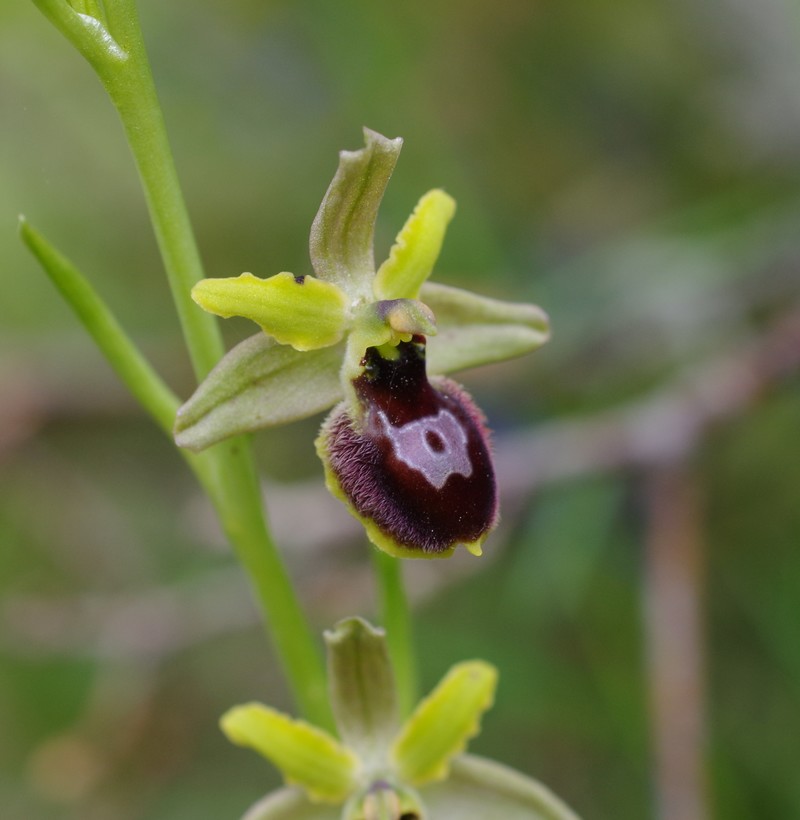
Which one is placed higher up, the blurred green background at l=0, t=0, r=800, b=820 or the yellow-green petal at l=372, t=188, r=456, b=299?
the blurred green background at l=0, t=0, r=800, b=820

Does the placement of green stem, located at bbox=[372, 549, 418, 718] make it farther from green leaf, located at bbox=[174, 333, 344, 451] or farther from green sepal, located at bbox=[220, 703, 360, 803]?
green leaf, located at bbox=[174, 333, 344, 451]

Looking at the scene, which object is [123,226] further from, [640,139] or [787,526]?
[787,526]

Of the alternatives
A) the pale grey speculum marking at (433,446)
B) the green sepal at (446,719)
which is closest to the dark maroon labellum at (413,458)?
the pale grey speculum marking at (433,446)

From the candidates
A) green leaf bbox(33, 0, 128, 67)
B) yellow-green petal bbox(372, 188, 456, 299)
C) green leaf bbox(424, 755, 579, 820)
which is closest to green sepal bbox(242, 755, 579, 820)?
green leaf bbox(424, 755, 579, 820)

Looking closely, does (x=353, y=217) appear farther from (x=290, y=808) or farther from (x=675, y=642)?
(x=675, y=642)

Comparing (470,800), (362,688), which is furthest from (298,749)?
(470,800)

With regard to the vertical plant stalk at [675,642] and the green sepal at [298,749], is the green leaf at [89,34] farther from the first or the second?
the vertical plant stalk at [675,642]
